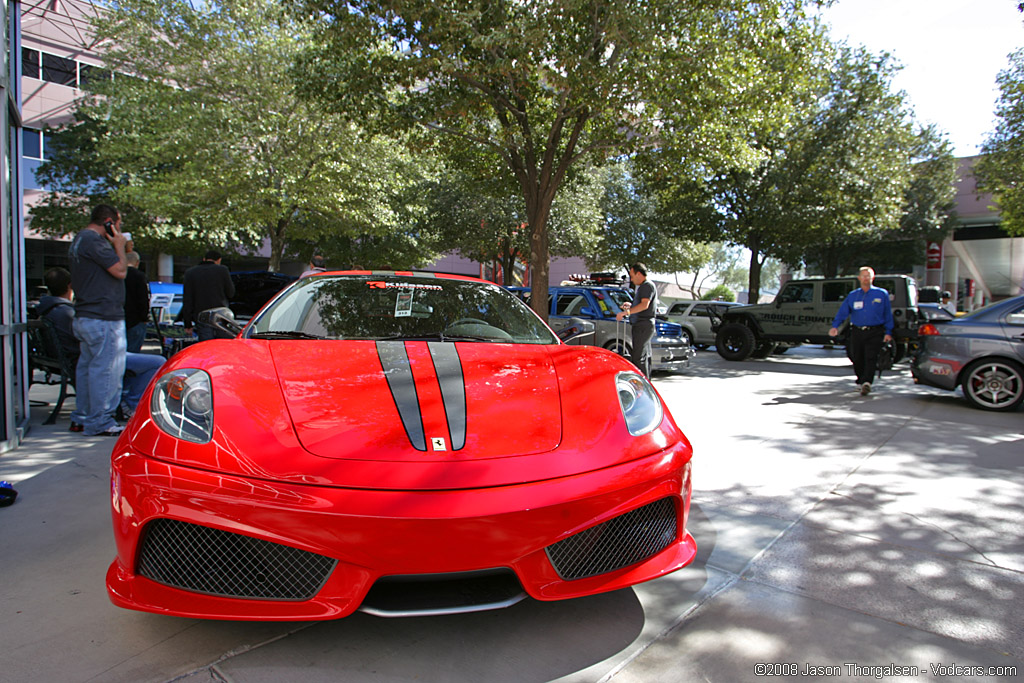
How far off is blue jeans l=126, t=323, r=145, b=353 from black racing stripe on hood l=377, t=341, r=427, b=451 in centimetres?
513

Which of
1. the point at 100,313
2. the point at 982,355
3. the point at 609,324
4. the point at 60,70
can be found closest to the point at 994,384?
the point at 982,355

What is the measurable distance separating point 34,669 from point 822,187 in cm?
1889

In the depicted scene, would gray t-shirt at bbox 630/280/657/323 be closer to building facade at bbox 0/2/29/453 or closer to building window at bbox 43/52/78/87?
building facade at bbox 0/2/29/453

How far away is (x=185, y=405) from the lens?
2238 millimetres

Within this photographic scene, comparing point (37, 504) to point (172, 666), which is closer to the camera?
point (172, 666)

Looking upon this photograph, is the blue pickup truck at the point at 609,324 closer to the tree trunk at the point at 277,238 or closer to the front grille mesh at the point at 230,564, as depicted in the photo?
the front grille mesh at the point at 230,564

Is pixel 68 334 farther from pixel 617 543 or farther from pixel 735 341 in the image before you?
pixel 735 341

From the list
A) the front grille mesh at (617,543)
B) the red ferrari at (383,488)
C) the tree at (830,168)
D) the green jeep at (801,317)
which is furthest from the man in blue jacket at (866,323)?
the tree at (830,168)

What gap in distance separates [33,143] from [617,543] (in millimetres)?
36905

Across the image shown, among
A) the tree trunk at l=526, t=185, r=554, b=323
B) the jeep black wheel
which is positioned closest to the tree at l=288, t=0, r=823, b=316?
the tree trunk at l=526, t=185, r=554, b=323

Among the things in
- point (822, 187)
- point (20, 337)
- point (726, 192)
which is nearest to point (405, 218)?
point (726, 192)

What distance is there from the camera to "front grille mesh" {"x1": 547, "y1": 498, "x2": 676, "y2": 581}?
202 cm

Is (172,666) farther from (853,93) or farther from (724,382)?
(853,93)

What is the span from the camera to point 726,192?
1905 cm
